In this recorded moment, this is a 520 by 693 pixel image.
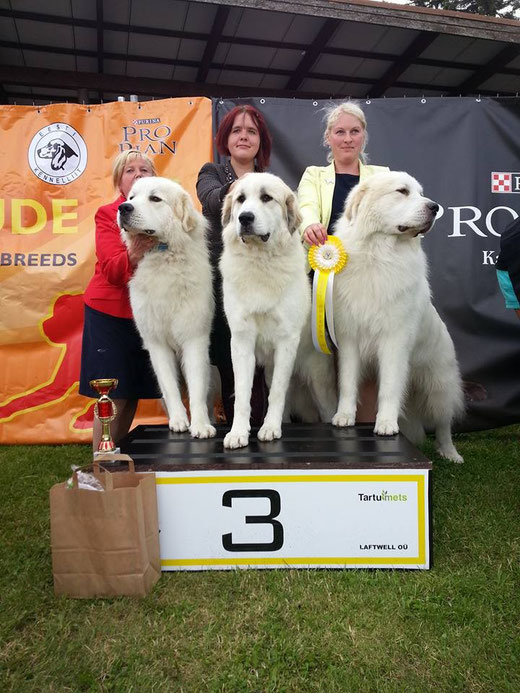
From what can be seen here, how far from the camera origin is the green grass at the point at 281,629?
5.23ft

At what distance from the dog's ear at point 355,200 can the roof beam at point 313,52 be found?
120 inches

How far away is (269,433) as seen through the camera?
2.59 m

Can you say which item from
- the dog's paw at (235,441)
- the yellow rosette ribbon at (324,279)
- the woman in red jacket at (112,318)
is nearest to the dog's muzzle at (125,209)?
the woman in red jacket at (112,318)

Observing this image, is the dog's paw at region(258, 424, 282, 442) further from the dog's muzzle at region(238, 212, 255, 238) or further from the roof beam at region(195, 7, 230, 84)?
the roof beam at region(195, 7, 230, 84)

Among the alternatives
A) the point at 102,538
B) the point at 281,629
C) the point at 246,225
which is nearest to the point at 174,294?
the point at 246,225

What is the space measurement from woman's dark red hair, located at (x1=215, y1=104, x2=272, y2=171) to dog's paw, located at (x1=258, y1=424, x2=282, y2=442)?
62.6 inches

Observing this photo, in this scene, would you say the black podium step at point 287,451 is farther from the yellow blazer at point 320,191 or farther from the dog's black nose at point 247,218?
the yellow blazer at point 320,191

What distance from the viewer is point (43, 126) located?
14.7 ft

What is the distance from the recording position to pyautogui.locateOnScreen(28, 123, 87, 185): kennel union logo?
14.7 ft

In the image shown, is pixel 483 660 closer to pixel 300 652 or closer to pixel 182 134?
pixel 300 652

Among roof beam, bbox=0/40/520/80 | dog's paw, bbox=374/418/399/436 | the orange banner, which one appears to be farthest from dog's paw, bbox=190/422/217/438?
roof beam, bbox=0/40/520/80

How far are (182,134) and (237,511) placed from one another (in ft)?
11.1

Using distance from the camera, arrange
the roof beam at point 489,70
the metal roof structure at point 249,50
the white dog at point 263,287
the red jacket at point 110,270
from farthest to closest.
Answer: the roof beam at point 489,70, the metal roof structure at point 249,50, the red jacket at point 110,270, the white dog at point 263,287

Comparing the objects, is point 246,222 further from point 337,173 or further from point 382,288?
point 337,173
